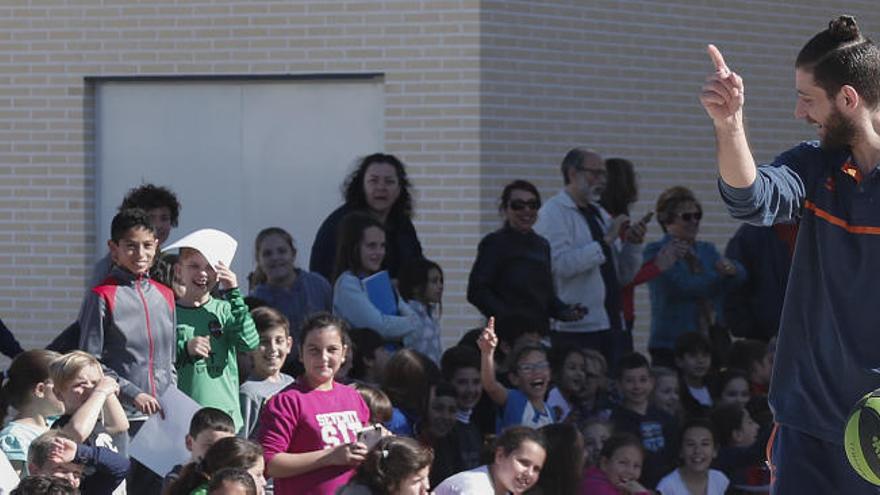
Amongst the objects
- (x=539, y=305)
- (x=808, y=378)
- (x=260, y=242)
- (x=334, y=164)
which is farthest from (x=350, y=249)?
(x=808, y=378)

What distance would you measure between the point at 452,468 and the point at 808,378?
14.4 ft

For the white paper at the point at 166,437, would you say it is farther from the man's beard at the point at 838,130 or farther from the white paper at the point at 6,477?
the man's beard at the point at 838,130

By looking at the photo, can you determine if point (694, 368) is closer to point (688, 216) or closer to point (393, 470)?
point (688, 216)

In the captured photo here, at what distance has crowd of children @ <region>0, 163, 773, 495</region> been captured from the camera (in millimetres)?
7676

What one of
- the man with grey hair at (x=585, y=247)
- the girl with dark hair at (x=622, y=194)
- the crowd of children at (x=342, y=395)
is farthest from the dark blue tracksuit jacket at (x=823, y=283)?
the girl with dark hair at (x=622, y=194)

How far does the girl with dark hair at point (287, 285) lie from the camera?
1009 centimetres

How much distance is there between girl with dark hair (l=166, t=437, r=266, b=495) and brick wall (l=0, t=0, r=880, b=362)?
17.9 ft

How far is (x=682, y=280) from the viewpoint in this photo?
11.9 m

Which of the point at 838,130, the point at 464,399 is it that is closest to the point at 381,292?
the point at 464,399

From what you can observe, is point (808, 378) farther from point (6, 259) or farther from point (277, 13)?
point (6, 259)

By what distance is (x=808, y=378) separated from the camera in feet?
16.4

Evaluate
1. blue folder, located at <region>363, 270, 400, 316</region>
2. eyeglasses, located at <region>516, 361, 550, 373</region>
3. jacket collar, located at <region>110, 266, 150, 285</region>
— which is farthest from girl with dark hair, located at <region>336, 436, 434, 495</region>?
blue folder, located at <region>363, 270, 400, 316</region>

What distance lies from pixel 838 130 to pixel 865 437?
2.82ft

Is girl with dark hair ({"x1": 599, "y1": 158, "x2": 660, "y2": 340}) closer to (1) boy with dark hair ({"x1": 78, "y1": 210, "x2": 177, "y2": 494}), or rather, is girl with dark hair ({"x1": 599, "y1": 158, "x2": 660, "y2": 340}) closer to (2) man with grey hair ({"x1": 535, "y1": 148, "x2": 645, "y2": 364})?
(2) man with grey hair ({"x1": 535, "y1": 148, "x2": 645, "y2": 364})
